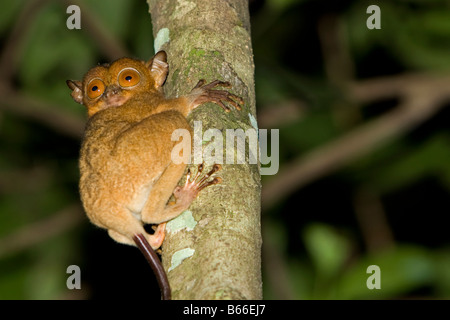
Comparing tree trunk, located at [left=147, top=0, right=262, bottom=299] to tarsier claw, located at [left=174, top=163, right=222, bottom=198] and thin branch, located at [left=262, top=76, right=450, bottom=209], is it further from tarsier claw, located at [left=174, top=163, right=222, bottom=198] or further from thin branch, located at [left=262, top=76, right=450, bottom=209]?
thin branch, located at [left=262, top=76, right=450, bottom=209]

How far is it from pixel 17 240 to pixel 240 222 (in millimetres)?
4353

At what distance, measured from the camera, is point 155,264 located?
2.51 meters

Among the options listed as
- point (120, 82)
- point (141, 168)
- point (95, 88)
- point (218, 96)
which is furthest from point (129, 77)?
point (218, 96)

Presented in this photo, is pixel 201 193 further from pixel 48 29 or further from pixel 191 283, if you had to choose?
pixel 48 29

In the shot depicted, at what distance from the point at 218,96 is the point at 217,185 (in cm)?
43

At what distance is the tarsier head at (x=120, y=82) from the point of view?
340cm

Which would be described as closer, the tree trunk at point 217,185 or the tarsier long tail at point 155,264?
the tree trunk at point 217,185

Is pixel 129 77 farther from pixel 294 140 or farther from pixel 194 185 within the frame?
pixel 294 140

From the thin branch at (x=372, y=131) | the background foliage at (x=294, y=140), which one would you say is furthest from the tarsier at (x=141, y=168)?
the thin branch at (x=372, y=131)

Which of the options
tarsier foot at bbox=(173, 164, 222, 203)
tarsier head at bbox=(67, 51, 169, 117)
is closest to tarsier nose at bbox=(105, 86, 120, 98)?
tarsier head at bbox=(67, 51, 169, 117)

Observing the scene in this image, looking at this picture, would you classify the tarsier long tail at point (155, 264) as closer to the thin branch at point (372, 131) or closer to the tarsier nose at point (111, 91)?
the tarsier nose at point (111, 91)

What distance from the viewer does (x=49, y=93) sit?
20.3ft

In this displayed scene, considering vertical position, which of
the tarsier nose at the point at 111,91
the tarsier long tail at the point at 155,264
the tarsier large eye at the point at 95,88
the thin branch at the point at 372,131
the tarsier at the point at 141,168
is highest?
the thin branch at the point at 372,131
